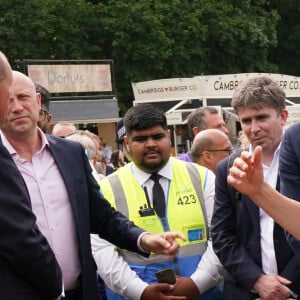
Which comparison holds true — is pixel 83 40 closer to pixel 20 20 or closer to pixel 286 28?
pixel 20 20

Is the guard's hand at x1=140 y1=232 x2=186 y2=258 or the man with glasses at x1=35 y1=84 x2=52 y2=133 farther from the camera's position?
the man with glasses at x1=35 y1=84 x2=52 y2=133

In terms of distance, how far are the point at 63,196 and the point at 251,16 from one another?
2559cm

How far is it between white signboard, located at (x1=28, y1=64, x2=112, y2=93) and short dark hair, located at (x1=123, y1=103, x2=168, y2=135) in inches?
589

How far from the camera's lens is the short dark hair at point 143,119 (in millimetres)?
3748

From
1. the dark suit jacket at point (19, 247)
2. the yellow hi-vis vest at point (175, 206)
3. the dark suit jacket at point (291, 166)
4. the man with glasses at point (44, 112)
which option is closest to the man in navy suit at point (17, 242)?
the dark suit jacket at point (19, 247)

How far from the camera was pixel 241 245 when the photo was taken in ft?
11.0

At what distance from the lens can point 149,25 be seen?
24.5 m

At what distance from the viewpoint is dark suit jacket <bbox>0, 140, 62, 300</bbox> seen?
2363 millimetres

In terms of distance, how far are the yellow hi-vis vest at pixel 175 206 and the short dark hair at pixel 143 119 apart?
279mm

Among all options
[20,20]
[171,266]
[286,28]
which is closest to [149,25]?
[20,20]

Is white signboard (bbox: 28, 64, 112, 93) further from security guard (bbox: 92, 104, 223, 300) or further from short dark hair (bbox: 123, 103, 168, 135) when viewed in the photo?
security guard (bbox: 92, 104, 223, 300)

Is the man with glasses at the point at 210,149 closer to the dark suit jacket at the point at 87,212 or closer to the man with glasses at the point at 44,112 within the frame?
the man with glasses at the point at 44,112

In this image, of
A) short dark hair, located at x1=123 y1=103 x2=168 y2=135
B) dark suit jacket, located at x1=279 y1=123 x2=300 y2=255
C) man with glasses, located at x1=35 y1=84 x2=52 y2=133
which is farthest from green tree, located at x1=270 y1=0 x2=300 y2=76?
dark suit jacket, located at x1=279 y1=123 x2=300 y2=255

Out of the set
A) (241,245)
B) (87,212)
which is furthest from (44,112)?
(241,245)
